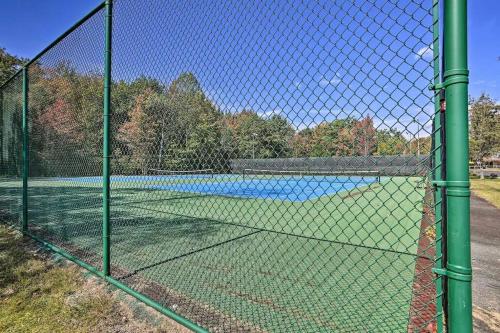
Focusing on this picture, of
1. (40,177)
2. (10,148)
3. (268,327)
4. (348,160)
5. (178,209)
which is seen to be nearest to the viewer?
(348,160)

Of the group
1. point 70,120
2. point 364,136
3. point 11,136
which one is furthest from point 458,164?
point 11,136

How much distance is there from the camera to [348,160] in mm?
1771

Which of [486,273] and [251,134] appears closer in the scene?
[251,134]

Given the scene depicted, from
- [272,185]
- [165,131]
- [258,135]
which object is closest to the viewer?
[258,135]

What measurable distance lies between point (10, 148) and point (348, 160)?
578 centimetres

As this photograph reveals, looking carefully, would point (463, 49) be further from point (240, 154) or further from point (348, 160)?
point (240, 154)

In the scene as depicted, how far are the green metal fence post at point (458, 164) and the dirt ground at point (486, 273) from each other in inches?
58.8

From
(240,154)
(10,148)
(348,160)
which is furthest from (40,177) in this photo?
(348,160)

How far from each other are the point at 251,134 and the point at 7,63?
21673 mm

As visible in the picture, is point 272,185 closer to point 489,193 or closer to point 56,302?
point 56,302

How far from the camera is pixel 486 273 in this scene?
3.23 metres

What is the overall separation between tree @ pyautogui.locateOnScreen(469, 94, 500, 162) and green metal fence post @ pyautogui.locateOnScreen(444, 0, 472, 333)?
94.9ft

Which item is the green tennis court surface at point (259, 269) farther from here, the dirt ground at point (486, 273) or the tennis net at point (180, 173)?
the dirt ground at point (486, 273)

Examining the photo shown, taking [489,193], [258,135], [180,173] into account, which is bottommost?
[489,193]
